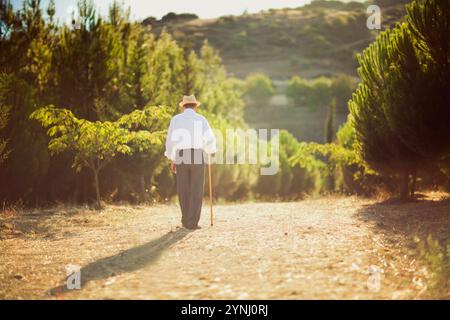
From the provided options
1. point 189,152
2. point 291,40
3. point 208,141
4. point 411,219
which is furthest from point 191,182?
point 291,40

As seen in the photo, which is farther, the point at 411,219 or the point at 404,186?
the point at 404,186

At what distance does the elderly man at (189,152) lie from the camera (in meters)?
8.79

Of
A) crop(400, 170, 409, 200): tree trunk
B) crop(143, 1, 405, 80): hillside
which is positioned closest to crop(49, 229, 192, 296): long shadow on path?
crop(400, 170, 409, 200): tree trunk

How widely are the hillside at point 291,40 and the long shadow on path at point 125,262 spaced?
105 meters

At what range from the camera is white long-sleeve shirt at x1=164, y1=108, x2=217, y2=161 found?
879 cm

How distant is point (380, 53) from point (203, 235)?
8212 millimetres

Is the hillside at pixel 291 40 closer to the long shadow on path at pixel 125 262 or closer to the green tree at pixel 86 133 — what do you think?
the green tree at pixel 86 133

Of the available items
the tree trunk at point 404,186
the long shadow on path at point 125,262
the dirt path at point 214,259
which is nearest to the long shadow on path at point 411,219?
the dirt path at point 214,259

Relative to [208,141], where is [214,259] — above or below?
below

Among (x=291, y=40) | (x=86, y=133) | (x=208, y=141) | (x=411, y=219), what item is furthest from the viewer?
(x=291, y=40)

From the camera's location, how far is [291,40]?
12538cm

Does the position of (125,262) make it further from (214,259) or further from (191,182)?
(191,182)

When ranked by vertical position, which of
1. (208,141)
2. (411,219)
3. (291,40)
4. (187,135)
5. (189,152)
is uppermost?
(291,40)

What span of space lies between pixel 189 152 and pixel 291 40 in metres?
122
